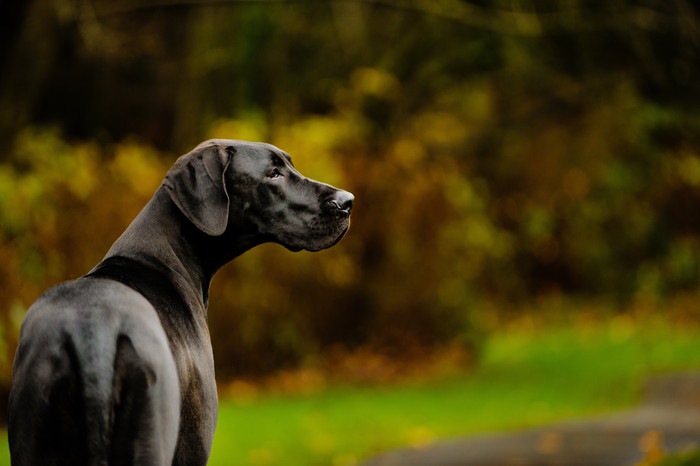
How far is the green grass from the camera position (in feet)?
34.2

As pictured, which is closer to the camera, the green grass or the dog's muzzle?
the dog's muzzle

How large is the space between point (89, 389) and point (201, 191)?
38.5 inches

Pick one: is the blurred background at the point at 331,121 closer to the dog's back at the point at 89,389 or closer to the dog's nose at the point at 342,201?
the dog's nose at the point at 342,201

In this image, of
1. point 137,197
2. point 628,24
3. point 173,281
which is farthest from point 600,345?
point 173,281

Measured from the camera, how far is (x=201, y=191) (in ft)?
14.8

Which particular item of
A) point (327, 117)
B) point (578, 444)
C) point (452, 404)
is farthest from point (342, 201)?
point (327, 117)

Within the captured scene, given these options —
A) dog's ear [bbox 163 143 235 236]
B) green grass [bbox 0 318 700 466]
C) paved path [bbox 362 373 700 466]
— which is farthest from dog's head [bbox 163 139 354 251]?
green grass [bbox 0 318 700 466]

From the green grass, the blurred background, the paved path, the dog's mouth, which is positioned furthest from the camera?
the blurred background

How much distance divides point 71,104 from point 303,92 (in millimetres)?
3158

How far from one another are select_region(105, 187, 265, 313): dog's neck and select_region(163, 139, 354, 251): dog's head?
0.28ft

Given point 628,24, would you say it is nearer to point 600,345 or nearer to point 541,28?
point 541,28

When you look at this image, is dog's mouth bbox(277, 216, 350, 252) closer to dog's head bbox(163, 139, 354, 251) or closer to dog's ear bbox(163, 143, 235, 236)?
dog's head bbox(163, 139, 354, 251)

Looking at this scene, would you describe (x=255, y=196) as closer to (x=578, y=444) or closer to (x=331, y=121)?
(x=578, y=444)

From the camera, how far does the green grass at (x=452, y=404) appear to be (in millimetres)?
10414
